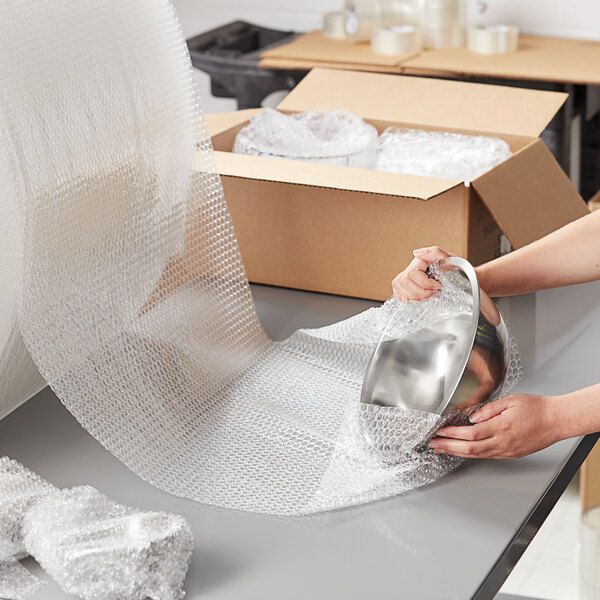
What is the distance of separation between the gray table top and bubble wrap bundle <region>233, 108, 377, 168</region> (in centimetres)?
46

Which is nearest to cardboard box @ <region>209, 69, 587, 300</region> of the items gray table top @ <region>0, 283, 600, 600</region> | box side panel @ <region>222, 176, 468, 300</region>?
box side panel @ <region>222, 176, 468, 300</region>

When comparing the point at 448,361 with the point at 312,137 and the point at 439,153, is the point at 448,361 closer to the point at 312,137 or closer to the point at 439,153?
the point at 439,153

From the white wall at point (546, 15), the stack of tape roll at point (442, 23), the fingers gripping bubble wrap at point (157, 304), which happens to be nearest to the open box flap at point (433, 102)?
the fingers gripping bubble wrap at point (157, 304)

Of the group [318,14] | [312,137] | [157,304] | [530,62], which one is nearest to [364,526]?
[157,304]

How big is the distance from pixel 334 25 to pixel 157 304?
182 cm

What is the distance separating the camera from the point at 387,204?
1339 mm

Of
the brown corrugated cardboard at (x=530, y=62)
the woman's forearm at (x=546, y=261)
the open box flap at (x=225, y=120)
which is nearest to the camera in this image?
the woman's forearm at (x=546, y=261)

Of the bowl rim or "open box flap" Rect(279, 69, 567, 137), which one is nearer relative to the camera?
the bowl rim

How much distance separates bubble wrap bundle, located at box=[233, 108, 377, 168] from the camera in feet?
4.91

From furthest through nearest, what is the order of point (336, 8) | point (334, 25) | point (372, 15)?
point (336, 8) → point (334, 25) → point (372, 15)

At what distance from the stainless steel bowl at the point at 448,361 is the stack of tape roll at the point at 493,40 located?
64.7 inches

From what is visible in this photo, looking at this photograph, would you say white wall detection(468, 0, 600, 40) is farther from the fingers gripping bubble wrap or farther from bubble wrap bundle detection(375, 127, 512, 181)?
the fingers gripping bubble wrap

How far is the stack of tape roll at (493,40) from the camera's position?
8.57 feet

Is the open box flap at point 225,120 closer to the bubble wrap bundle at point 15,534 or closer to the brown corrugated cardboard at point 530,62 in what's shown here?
the bubble wrap bundle at point 15,534
